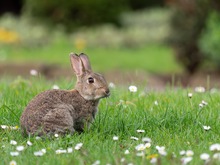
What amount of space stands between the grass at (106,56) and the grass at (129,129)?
392 inches

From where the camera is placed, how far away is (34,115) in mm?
6094

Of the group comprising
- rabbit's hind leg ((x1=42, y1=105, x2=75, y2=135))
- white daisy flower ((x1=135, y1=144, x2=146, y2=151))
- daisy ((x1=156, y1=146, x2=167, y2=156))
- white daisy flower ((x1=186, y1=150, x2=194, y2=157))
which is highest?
rabbit's hind leg ((x1=42, y1=105, x2=75, y2=135))

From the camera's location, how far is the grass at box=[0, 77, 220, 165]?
17.5 feet

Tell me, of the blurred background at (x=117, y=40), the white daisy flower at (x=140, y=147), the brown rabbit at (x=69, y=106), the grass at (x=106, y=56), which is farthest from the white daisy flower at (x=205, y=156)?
the grass at (x=106, y=56)

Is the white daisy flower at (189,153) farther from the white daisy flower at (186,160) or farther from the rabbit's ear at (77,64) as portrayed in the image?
the rabbit's ear at (77,64)

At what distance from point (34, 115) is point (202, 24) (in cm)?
1259

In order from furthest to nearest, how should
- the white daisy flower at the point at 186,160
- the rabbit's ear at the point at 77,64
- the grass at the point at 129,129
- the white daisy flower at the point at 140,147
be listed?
the rabbit's ear at the point at 77,64 < the white daisy flower at the point at 140,147 < the grass at the point at 129,129 < the white daisy flower at the point at 186,160

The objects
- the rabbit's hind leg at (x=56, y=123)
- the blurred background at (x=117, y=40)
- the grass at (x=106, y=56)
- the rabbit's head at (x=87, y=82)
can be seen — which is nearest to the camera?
the rabbit's hind leg at (x=56, y=123)

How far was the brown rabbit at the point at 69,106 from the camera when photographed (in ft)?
20.0

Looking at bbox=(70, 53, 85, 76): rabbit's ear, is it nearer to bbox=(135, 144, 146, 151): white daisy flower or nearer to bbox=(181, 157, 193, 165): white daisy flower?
bbox=(135, 144, 146, 151): white daisy flower

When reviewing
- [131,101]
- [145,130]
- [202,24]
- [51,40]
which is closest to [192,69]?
[202,24]

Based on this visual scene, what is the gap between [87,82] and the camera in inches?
254

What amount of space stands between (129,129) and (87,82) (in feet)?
2.09

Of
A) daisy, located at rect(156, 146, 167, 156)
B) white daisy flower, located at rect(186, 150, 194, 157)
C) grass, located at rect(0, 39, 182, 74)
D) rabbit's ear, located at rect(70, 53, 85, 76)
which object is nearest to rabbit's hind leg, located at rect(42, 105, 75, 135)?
rabbit's ear, located at rect(70, 53, 85, 76)
